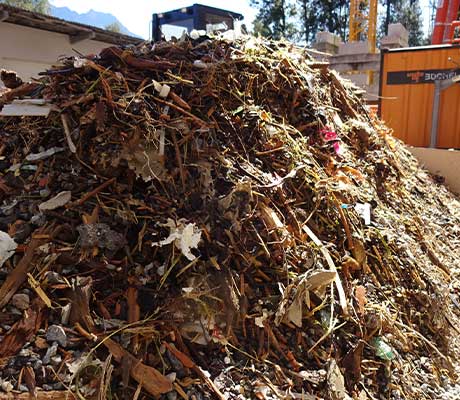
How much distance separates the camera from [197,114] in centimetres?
270

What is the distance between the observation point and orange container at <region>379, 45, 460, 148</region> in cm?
611

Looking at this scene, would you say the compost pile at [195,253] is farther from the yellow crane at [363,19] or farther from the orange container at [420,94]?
the yellow crane at [363,19]

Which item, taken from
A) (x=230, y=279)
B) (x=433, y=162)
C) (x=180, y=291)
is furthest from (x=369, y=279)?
(x=433, y=162)

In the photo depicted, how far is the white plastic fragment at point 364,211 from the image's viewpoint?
2.92m

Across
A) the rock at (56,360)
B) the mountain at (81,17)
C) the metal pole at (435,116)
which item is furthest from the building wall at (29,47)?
the rock at (56,360)

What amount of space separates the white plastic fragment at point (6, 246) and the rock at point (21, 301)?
221 mm

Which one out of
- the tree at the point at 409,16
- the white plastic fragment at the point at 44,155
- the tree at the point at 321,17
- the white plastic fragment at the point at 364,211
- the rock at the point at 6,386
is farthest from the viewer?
the tree at the point at 409,16

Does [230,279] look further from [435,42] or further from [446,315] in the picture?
[435,42]

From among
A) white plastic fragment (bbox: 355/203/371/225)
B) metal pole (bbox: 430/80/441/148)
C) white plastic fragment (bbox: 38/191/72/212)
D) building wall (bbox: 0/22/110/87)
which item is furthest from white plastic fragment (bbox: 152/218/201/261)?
building wall (bbox: 0/22/110/87)

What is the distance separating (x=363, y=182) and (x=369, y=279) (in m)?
1.00

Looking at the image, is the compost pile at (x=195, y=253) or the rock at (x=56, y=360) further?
the compost pile at (x=195, y=253)

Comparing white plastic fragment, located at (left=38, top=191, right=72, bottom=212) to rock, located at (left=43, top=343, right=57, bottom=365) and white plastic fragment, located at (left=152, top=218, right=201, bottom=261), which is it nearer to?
white plastic fragment, located at (left=152, top=218, right=201, bottom=261)

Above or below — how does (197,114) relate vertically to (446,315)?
above

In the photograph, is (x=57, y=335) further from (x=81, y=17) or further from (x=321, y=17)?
(x=81, y=17)
